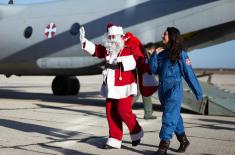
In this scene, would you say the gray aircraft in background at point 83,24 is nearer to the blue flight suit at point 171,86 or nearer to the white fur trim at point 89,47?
the white fur trim at point 89,47

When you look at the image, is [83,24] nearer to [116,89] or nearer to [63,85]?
[63,85]

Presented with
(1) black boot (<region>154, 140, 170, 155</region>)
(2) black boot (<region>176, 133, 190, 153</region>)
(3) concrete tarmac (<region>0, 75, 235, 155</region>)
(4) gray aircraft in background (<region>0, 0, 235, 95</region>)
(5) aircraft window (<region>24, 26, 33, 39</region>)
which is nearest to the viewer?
(1) black boot (<region>154, 140, 170, 155</region>)

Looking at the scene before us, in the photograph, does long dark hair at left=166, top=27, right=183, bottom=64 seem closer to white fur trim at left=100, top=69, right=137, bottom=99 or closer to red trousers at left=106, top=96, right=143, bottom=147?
white fur trim at left=100, top=69, right=137, bottom=99

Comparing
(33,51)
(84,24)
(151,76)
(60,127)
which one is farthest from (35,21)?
(151,76)

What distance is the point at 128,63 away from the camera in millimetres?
6895

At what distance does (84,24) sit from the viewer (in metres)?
14.2

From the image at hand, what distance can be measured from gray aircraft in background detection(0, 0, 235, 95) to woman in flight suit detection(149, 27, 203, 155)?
239 inches

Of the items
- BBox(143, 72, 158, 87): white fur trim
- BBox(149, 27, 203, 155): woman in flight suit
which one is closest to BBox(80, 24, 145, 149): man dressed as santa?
BBox(143, 72, 158, 87): white fur trim

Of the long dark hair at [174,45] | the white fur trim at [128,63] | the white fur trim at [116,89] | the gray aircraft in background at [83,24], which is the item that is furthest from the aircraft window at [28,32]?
the long dark hair at [174,45]

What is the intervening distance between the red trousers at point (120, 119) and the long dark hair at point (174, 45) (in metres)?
1.08

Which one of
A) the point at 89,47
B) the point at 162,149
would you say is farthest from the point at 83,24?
the point at 162,149

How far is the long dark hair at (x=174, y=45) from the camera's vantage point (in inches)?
246

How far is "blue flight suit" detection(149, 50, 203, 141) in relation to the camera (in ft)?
20.2

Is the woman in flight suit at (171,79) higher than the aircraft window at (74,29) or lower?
lower
